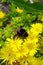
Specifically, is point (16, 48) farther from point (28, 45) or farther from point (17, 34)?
point (17, 34)

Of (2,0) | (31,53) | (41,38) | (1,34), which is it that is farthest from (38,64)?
(2,0)

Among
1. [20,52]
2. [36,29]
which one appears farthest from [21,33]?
[20,52]

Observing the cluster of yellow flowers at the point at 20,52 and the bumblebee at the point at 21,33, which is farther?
the bumblebee at the point at 21,33

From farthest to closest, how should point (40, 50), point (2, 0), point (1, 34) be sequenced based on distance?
1. point (2, 0)
2. point (1, 34)
3. point (40, 50)

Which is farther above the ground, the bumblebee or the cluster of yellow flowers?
the cluster of yellow flowers

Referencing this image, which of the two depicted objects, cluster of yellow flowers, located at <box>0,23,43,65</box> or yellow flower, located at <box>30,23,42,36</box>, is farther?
yellow flower, located at <box>30,23,42,36</box>

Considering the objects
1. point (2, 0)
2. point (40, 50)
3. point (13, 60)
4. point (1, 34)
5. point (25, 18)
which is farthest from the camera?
point (2, 0)

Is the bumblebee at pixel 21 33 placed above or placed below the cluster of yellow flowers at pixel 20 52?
below

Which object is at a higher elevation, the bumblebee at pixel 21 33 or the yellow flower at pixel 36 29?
the yellow flower at pixel 36 29

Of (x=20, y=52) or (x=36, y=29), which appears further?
(x=36, y=29)

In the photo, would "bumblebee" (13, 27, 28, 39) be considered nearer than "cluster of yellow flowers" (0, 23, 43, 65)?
No

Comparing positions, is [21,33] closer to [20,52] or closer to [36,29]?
[36,29]
